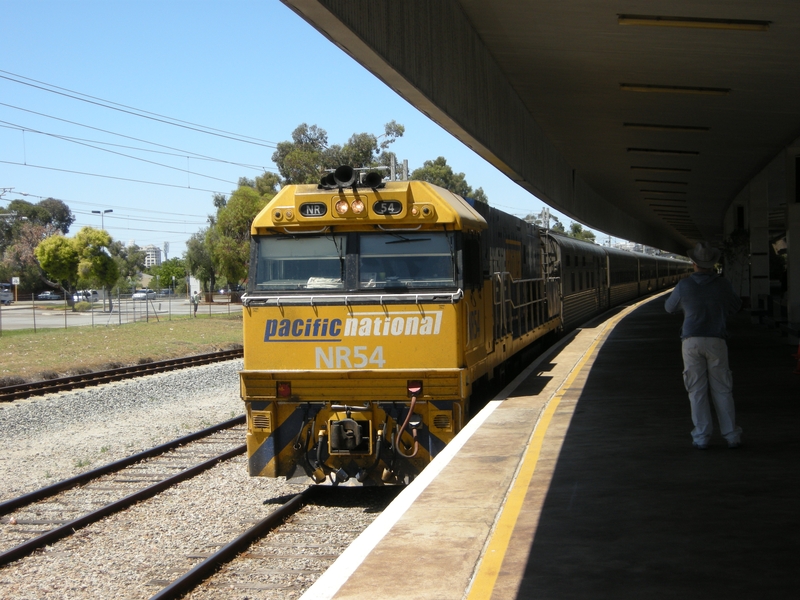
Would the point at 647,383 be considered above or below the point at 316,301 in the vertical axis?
below

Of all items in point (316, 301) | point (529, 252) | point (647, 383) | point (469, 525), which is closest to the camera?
point (469, 525)

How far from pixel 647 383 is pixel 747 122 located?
7.81 meters

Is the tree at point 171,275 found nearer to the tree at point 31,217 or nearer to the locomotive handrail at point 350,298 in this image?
the tree at point 31,217

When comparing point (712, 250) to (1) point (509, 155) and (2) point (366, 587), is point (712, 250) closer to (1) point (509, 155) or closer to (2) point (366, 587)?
(2) point (366, 587)

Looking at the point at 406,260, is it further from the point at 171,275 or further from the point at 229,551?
the point at 171,275

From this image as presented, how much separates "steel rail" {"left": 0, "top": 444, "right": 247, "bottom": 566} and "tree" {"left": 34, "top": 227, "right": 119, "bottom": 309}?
185ft

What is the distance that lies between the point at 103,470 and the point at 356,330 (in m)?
4.44

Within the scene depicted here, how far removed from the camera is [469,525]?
586cm

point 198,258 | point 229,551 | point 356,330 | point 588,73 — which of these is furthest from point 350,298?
point 198,258

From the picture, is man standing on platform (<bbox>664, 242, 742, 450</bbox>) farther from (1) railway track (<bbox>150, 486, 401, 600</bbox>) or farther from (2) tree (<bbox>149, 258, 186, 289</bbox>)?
(2) tree (<bbox>149, 258, 186, 289</bbox>)

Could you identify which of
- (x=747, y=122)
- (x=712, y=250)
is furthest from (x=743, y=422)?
(x=747, y=122)

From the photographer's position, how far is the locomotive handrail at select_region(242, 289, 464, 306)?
8.83 metres

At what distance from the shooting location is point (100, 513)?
29.5ft

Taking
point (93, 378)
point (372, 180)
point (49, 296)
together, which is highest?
point (372, 180)
